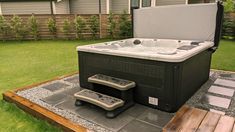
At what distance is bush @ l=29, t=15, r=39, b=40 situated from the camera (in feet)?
27.9

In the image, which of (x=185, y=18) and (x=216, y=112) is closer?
(x=216, y=112)

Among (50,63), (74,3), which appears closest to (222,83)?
(50,63)

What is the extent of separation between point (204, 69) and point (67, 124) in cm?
237

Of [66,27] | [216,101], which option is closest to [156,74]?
[216,101]

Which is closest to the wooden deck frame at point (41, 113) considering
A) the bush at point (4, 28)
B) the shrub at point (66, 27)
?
the shrub at point (66, 27)

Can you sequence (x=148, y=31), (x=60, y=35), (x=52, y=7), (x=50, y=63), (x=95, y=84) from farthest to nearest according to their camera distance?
(x=52, y=7) < (x=60, y=35) < (x=50, y=63) < (x=148, y=31) < (x=95, y=84)

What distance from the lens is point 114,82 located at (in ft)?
8.36

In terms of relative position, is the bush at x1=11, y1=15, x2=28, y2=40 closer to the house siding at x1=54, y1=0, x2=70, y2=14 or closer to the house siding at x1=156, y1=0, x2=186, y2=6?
the house siding at x1=54, y1=0, x2=70, y2=14

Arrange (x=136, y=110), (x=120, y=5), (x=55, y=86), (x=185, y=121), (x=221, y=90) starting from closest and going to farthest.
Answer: (x=185, y=121)
(x=136, y=110)
(x=221, y=90)
(x=55, y=86)
(x=120, y=5)

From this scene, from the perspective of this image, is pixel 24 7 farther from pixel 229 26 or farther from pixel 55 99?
pixel 229 26

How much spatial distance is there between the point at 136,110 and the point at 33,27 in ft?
25.0

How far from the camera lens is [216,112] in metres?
2.36

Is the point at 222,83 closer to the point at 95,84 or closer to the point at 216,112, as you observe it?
the point at 216,112

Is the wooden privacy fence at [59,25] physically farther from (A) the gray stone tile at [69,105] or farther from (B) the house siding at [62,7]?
(A) the gray stone tile at [69,105]
